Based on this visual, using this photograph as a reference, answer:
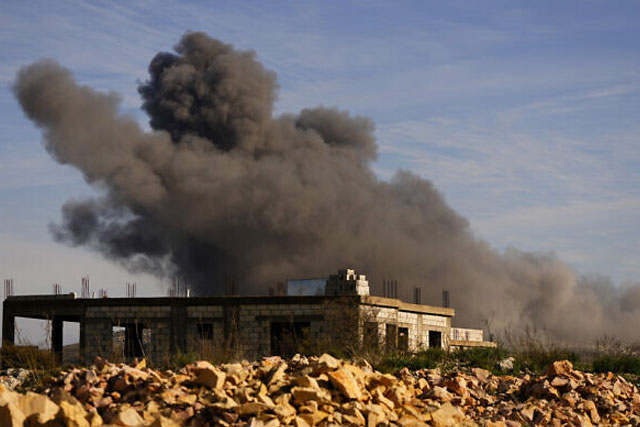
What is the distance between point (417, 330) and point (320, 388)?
34052 mm

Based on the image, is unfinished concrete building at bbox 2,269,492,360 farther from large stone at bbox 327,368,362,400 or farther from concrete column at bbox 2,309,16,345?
large stone at bbox 327,368,362,400

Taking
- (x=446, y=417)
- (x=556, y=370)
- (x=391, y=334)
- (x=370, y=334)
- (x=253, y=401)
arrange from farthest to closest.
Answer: (x=391, y=334) → (x=370, y=334) → (x=556, y=370) → (x=446, y=417) → (x=253, y=401)

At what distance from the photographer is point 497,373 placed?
2219 cm

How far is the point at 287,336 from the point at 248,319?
117 inches

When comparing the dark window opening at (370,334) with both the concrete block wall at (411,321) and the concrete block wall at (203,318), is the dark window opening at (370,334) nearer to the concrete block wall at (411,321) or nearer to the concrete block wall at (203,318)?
the concrete block wall at (411,321)

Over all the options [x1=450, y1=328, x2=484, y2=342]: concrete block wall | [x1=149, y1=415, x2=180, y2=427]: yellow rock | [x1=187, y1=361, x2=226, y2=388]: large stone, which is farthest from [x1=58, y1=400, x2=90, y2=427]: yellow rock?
[x1=450, y1=328, x2=484, y2=342]: concrete block wall

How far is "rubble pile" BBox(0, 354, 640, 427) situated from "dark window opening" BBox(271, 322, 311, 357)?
856 inches

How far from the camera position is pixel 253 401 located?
11.3m

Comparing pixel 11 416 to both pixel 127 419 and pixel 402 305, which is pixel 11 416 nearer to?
pixel 127 419

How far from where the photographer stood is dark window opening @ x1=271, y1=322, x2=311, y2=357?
37062 mm

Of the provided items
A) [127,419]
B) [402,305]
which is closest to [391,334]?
[402,305]

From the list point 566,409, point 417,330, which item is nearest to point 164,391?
point 566,409

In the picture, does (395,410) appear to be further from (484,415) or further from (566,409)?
(566,409)

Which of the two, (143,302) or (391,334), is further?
(143,302)
